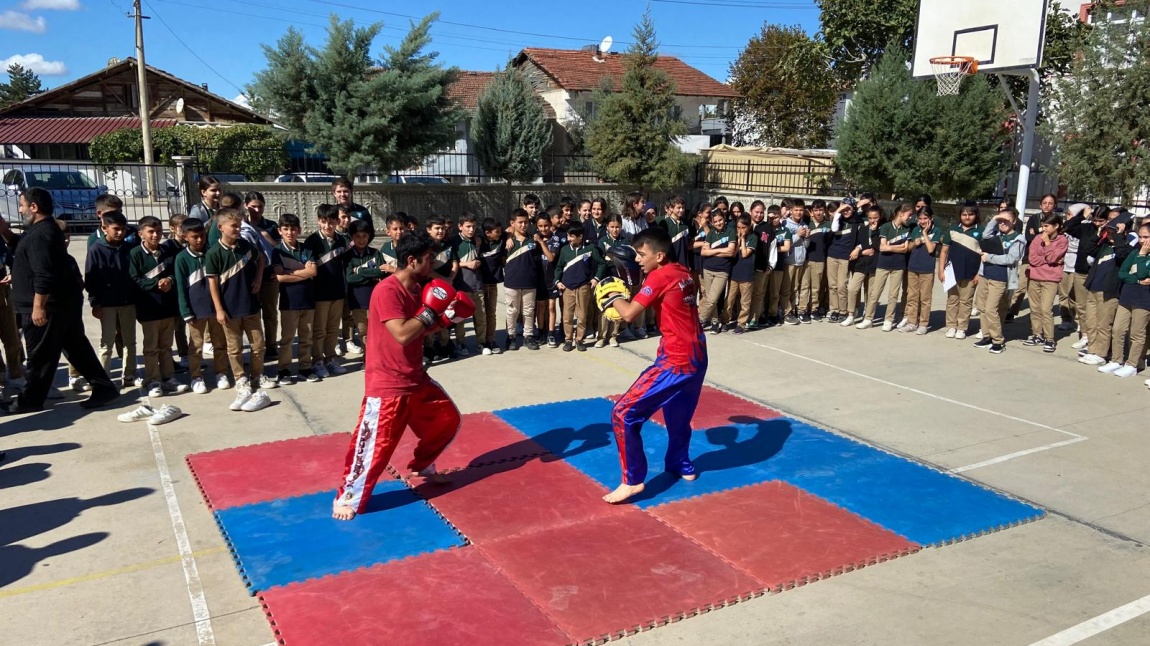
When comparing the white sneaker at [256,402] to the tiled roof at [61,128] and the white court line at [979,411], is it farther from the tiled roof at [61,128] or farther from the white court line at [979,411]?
the tiled roof at [61,128]

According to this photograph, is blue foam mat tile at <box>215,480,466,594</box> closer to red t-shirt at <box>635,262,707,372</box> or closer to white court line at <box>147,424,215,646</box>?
white court line at <box>147,424,215,646</box>

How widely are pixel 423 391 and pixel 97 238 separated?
4.73m

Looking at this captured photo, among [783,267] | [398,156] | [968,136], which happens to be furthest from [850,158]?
[398,156]

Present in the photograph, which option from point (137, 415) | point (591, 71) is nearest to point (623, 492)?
point (137, 415)

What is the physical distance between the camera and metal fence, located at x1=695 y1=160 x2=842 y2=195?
23938 mm

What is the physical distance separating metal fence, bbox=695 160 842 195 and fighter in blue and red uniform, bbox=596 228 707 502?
61.8 feet

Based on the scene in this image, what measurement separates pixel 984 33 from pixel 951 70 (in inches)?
35.6

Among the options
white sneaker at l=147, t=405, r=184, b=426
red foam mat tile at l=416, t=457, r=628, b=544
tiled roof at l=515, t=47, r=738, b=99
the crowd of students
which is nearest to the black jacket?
the crowd of students

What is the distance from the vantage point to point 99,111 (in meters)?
38.3

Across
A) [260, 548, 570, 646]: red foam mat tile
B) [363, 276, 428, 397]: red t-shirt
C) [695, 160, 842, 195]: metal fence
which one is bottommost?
[260, 548, 570, 646]: red foam mat tile

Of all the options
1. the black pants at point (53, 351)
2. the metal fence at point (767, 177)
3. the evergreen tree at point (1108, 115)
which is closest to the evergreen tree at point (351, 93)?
the metal fence at point (767, 177)

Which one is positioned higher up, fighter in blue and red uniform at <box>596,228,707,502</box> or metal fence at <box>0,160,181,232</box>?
metal fence at <box>0,160,181,232</box>

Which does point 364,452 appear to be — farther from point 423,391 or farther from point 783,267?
point 783,267

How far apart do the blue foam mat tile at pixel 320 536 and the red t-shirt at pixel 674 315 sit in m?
1.98
